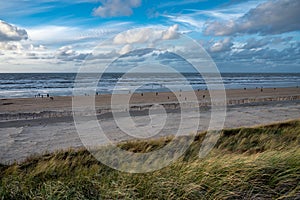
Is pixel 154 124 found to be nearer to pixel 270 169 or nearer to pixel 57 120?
pixel 57 120

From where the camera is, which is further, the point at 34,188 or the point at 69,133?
the point at 69,133

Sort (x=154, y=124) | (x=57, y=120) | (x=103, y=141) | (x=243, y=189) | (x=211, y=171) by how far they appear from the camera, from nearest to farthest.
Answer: (x=243, y=189) → (x=211, y=171) → (x=103, y=141) → (x=154, y=124) → (x=57, y=120)

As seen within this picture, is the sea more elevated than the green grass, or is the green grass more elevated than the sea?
the sea

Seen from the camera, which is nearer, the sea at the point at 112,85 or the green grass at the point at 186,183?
the green grass at the point at 186,183

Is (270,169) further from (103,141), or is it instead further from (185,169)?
(103,141)

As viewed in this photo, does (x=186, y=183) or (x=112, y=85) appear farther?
(x=112, y=85)

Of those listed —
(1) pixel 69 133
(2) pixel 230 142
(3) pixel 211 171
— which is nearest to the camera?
(3) pixel 211 171

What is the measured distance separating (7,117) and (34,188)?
14.5 meters

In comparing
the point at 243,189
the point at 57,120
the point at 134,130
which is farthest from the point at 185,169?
the point at 57,120

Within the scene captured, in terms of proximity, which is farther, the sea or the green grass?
the sea

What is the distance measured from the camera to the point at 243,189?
4.39 m

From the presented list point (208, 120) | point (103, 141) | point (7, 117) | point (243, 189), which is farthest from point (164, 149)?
point (7, 117)

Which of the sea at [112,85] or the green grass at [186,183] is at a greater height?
the sea at [112,85]

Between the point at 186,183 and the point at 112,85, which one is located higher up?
the point at 112,85
